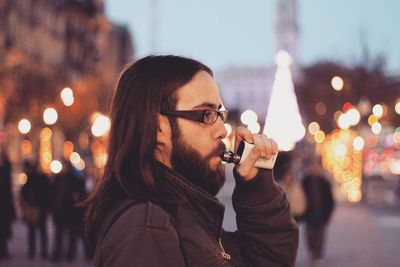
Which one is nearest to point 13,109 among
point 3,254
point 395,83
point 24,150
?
point 24,150

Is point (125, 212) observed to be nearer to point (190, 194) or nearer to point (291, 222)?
point (190, 194)

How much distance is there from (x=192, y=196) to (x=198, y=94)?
35 centimetres

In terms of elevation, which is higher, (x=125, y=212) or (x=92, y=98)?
(x=125, y=212)

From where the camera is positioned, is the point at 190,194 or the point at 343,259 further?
the point at 343,259

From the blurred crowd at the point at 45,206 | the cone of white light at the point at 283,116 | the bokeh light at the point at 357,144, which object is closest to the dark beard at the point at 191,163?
the blurred crowd at the point at 45,206

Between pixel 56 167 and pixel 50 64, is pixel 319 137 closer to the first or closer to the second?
pixel 50 64

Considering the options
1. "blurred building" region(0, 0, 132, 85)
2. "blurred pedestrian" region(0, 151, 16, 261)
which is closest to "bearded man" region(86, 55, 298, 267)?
"blurred pedestrian" region(0, 151, 16, 261)

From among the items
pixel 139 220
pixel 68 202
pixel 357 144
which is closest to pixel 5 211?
pixel 68 202

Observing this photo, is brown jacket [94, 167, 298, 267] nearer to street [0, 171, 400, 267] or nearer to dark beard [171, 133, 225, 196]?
dark beard [171, 133, 225, 196]

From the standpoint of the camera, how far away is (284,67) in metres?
89.4

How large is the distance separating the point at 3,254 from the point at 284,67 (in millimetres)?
72837

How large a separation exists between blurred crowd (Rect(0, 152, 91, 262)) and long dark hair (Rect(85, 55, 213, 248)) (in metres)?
14.2

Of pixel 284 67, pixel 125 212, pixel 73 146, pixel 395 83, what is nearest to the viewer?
pixel 125 212

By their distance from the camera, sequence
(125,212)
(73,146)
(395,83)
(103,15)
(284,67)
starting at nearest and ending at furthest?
(125,212), (395,83), (73,146), (284,67), (103,15)
